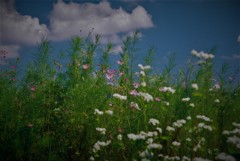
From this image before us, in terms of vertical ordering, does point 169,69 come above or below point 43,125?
above

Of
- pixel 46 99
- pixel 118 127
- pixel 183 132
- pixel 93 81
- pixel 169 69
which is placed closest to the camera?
pixel 183 132

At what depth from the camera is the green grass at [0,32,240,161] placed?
382 centimetres

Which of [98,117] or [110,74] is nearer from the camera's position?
[98,117]

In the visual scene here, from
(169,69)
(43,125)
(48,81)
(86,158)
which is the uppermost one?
(169,69)

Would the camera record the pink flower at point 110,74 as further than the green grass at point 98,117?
Yes

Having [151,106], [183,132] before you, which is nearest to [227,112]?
[183,132]

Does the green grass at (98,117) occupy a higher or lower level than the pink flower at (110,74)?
lower

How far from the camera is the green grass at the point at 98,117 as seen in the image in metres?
3.82

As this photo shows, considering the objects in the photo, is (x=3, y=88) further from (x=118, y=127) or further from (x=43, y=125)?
(x=118, y=127)

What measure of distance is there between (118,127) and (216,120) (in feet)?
4.83

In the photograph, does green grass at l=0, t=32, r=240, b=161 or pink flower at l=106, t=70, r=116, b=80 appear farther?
pink flower at l=106, t=70, r=116, b=80

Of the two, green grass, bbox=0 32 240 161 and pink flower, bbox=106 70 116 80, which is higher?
pink flower, bbox=106 70 116 80

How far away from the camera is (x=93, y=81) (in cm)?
519

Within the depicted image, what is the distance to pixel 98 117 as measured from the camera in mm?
4383
